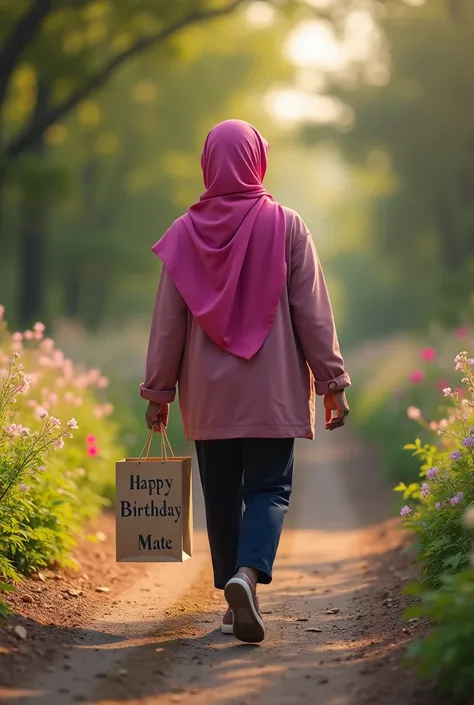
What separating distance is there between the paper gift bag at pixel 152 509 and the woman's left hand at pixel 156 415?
0.18 metres

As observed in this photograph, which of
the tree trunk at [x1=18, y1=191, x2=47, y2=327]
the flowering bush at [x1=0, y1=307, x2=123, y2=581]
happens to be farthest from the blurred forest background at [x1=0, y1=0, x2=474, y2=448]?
the flowering bush at [x1=0, y1=307, x2=123, y2=581]

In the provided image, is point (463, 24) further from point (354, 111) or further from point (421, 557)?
point (421, 557)

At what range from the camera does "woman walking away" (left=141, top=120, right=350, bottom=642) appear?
4516 millimetres

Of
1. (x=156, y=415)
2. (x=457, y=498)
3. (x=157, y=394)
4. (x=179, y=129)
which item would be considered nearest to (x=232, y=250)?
(x=157, y=394)

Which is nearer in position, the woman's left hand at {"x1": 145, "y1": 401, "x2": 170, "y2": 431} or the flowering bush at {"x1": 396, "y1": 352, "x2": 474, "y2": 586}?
the flowering bush at {"x1": 396, "y1": 352, "x2": 474, "y2": 586}

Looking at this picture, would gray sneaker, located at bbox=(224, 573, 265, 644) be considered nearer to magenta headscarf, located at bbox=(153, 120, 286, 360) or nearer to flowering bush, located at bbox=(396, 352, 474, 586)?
flowering bush, located at bbox=(396, 352, 474, 586)

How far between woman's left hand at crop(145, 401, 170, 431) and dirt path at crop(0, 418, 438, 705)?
0.91 meters

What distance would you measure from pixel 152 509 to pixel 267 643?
2.51 feet

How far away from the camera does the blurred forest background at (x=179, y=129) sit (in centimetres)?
1362

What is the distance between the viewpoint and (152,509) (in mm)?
4641

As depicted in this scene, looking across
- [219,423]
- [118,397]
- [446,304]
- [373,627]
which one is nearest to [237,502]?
[219,423]

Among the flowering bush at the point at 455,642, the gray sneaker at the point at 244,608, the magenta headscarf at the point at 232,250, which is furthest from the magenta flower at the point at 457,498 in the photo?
the flowering bush at the point at 455,642

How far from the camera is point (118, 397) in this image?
11.8 m

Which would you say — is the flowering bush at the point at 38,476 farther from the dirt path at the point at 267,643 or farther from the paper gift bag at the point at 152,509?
the dirt path at the point at 267,643
